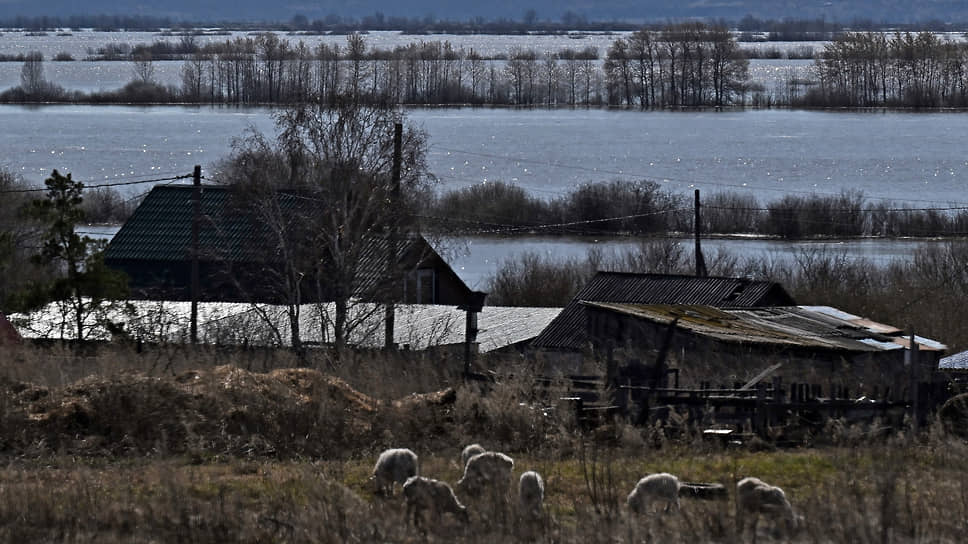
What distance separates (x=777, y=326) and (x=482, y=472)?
14.4 meters

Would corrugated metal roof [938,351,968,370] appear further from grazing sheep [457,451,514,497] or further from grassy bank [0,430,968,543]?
grazing sheep [457,451,514,497]

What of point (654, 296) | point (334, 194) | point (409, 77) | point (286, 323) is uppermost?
point (409, 77)

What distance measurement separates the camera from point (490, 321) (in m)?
29.8

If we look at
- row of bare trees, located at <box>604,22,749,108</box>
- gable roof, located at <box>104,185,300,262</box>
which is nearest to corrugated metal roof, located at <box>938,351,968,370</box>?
gable roof, located at <box>104,185,300,262</box>

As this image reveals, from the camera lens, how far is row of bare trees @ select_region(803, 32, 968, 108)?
121375mm

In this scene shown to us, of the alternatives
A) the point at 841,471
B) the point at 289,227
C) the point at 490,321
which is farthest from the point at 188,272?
the point at 841,471

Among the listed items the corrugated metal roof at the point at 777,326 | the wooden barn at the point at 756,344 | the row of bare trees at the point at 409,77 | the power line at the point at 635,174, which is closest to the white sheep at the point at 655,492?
the wooden barn at the point at 756,344

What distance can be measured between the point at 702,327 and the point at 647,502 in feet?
41.0

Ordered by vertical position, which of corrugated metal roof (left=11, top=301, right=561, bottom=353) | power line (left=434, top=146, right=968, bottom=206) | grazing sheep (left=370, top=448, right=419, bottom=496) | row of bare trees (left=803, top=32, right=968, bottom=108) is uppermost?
row of bare trees (left=803, top=32, right=968, bottom=108)

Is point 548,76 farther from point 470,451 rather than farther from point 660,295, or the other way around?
point 470,451

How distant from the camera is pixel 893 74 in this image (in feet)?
412

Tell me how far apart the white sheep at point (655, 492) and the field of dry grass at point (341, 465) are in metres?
0.12

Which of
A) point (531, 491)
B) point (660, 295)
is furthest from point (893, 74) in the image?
point (531, 491)

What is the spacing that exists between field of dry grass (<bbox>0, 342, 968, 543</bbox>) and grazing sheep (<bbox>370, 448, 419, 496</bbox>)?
0.15 metres
